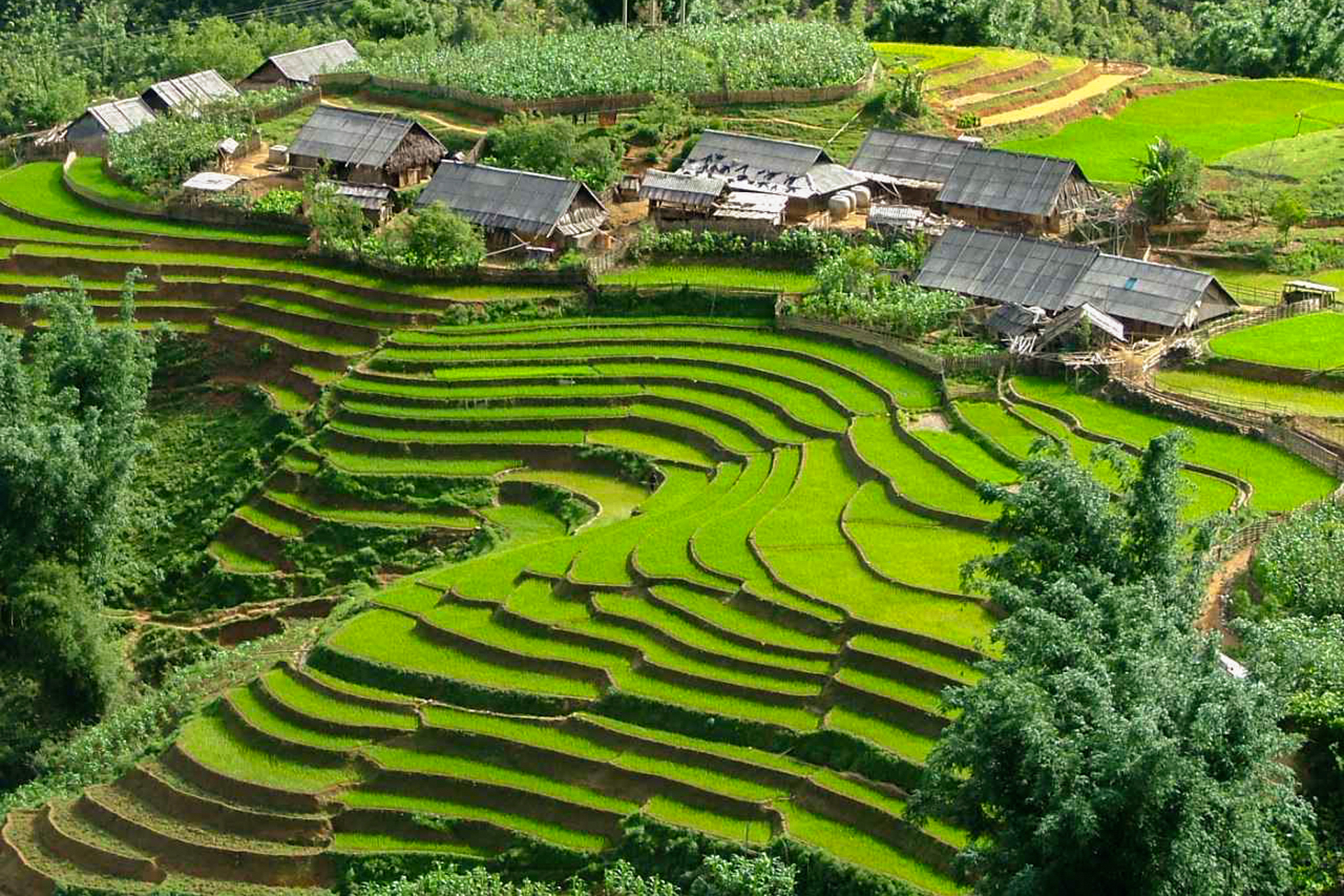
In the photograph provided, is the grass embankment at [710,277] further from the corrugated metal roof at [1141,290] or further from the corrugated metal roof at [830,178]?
the corrugated metal roof at [1141,290]

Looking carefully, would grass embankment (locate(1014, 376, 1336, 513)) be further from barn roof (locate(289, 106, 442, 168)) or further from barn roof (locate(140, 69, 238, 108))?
barn roof (locate(140, 69, 238, 108))

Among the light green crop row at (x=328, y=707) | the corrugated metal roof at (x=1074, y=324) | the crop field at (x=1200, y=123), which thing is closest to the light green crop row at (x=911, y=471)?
the corrugated metal roof at (x=1074, y=324)

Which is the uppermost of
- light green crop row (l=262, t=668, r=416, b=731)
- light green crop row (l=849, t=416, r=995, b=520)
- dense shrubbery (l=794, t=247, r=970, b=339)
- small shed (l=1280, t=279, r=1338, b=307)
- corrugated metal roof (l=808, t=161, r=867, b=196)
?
corrugated metal roof (l=808, t=161, r=867, b=196)

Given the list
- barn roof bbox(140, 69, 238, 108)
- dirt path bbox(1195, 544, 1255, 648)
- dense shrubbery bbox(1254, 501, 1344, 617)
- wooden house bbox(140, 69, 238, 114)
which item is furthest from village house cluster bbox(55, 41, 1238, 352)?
dense shrubbery bbox(1254, 501, 1344, 617)

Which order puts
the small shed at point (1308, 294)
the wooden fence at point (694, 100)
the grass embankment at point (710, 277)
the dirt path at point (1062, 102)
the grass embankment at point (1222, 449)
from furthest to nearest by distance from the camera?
the dirt path at point (1062, 102) < the wooden fence at point (694, 100) < the grass embankment at point (710, 277) < the small shed at point (1308, 294) < the grass embankment at point (1222, 449)

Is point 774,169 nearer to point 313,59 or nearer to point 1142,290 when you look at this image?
point 1142,290

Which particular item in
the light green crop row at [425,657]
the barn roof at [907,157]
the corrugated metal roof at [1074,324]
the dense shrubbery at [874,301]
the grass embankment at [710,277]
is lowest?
the light green crop row at [425,657]
